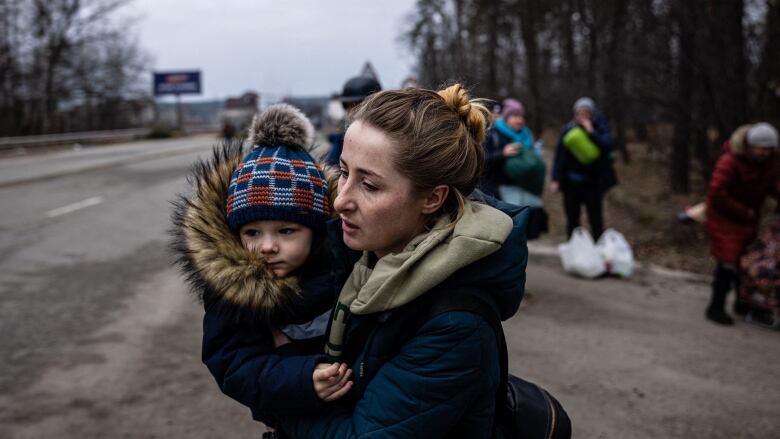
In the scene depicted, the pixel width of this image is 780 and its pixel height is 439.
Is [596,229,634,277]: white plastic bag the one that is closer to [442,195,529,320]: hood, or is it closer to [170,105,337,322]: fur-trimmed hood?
[170,105,337,322]: fur-trimmed hood

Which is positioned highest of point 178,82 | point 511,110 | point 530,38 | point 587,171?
point 178,82

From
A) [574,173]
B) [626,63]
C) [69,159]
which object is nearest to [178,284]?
[574,173]

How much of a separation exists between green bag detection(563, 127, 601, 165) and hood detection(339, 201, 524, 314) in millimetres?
6018

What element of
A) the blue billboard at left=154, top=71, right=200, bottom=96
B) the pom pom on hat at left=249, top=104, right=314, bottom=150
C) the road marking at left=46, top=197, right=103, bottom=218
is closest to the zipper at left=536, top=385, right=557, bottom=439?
the pom pom on hat at left=249, top=104, right=314, bottom=150

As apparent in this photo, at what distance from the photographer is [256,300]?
178cm

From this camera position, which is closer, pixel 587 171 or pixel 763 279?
pixel 763 279

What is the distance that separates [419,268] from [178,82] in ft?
217

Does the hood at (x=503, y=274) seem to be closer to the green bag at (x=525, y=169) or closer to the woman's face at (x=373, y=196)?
the woman's face at (x=373, y=196)

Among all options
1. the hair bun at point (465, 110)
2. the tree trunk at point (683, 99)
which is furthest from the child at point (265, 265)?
the tree trunk at point (683, 99)

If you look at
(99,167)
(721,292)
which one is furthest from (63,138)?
(721,292)

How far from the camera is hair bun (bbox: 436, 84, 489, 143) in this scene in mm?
1633

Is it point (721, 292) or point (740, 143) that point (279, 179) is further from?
point (721, 292)

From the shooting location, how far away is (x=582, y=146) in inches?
287

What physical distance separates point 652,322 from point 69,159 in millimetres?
20361
